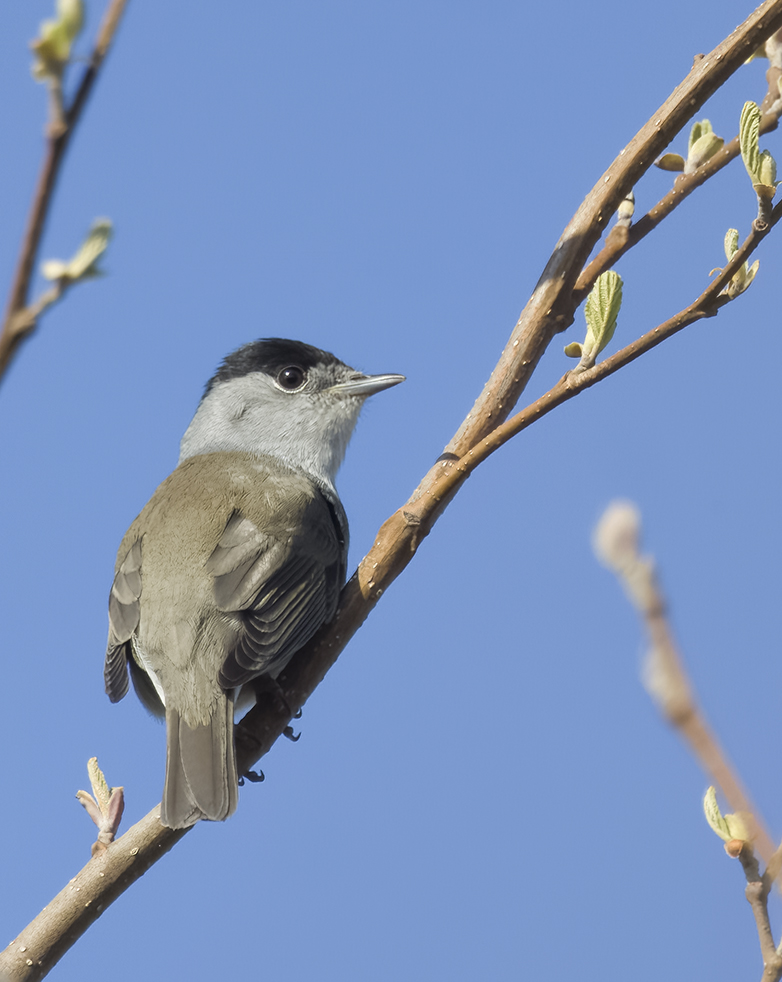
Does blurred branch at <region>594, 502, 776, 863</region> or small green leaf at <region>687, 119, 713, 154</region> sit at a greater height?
small green leaf at <region>687, 119, 713, 154</region>

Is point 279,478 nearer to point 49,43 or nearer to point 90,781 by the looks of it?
point 90,781

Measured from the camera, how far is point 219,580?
462 centimetres

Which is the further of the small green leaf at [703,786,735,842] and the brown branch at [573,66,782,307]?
the brown branch at [573,66,782,307]

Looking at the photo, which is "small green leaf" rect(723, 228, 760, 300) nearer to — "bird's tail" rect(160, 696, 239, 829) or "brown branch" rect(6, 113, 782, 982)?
"brown branch" rect(6, 113, 782, 982)

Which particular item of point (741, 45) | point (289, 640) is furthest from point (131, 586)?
point (741, 45)

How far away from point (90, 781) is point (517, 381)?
6.31 feet

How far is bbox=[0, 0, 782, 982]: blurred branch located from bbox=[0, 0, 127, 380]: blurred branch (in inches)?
80.8

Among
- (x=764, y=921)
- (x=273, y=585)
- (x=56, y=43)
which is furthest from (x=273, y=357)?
(x=56, y=43)

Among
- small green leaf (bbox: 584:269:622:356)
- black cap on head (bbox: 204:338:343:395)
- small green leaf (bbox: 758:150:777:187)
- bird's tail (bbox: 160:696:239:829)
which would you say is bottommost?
bird's tail (bbox: 160:696:239:829)

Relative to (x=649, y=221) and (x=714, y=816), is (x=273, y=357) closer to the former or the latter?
(x=649, y=221)

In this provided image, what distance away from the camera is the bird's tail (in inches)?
140

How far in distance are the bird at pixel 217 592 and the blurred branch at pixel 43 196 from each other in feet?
8.93

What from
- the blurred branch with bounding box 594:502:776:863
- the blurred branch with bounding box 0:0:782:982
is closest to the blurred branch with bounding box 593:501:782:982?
the blurred branch with bounding box 594:502:776:863

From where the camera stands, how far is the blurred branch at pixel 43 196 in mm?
987
